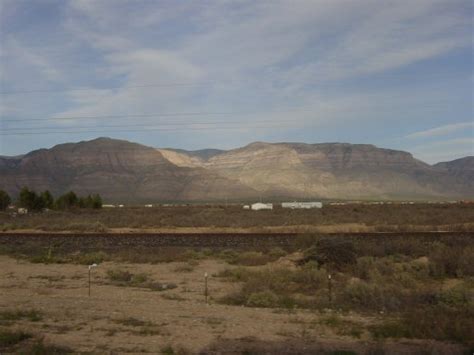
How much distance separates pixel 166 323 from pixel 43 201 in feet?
273

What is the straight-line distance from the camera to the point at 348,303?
15961 millimetres

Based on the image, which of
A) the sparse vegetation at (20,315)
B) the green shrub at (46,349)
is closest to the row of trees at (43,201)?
the sparse vegetation at (20,315)

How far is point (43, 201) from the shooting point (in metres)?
90.0

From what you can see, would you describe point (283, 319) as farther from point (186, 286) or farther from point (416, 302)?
point (186, 286)

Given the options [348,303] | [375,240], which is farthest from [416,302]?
[375,240]

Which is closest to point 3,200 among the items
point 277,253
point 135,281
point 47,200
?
point 47,200

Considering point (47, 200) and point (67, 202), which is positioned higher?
point (47, 200)

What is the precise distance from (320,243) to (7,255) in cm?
1787

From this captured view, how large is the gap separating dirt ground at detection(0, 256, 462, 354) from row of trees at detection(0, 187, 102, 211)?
233 feet

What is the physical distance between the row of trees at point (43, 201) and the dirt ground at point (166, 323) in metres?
71.1

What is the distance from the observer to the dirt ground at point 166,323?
10812 millimetres

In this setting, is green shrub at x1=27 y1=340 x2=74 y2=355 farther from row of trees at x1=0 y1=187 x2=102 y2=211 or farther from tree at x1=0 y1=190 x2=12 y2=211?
tree at x1=0 y1=190 x2=12 y2=211

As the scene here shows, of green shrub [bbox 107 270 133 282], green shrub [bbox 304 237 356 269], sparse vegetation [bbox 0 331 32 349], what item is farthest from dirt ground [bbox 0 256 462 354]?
green shrub [bbox 304 237 356 269]

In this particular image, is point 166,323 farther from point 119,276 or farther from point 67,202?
point 67,202
